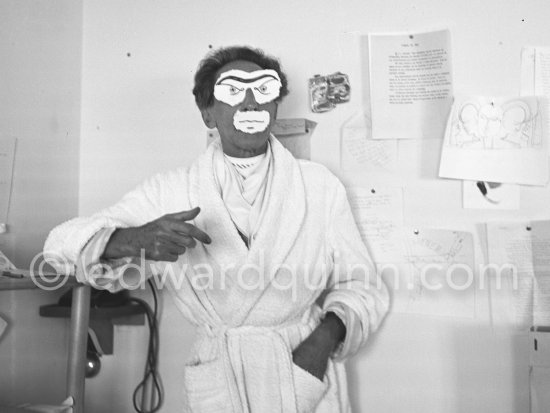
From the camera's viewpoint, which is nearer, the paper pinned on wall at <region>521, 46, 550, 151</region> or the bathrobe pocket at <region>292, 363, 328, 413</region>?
the bathrobe pocket at <region>292, 363, 328, 413</region>

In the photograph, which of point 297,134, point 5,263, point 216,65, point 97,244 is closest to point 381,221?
point 297,134

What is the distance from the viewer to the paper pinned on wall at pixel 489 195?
120cm

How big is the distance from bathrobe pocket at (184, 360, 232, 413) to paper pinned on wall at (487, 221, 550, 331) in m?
0.58

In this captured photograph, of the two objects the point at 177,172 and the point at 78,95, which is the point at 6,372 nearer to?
the point at 177,172

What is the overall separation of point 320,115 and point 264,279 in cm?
44

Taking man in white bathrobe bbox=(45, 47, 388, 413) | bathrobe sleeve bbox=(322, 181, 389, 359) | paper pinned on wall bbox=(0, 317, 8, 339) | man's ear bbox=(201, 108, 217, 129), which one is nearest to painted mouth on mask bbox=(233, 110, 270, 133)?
man in white bathrobe bbox=(45, 47, 388, 413)

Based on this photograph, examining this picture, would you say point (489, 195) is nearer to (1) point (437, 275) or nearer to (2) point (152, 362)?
(1) point (437, 275)

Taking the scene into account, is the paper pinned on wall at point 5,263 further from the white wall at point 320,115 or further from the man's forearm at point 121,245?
the white wall at point 320,115

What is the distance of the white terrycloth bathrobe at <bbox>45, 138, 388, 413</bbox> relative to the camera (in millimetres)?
1072

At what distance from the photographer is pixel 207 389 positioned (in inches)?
42.8

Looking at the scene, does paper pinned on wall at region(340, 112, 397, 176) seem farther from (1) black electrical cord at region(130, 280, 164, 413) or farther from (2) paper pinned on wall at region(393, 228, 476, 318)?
(1) black electrical cord at region(130, 280, 164, 413)

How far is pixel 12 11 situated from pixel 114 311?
723 millimetres

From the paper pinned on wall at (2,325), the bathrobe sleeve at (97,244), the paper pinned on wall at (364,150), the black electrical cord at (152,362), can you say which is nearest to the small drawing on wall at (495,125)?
the paper pinned on wall at (364,150)

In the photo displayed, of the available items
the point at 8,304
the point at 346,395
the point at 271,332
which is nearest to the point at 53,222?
the point at 8,304
